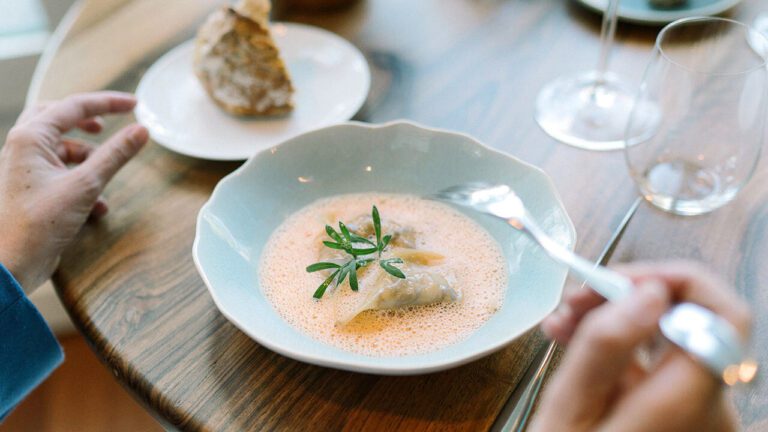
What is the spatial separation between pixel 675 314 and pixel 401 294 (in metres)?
0.31

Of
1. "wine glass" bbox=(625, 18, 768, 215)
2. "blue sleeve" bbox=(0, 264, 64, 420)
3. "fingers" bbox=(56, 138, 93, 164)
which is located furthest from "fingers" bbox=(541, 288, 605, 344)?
"fingers" bbox=(56, 138, 93, 164)

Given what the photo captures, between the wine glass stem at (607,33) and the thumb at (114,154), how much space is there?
0.67 meters

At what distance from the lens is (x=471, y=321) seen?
72 cm

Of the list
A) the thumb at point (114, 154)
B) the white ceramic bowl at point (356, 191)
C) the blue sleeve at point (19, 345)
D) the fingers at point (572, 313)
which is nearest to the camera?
the fingers at point (572, 313)

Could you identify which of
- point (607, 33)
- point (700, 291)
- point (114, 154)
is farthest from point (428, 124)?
point (700, 291)

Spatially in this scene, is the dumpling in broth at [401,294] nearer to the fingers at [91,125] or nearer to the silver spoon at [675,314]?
the silver spoon at [675,314]

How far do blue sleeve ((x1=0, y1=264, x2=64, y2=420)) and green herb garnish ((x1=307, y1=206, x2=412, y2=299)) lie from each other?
327mm

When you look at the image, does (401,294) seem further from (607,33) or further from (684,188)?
(607,33)

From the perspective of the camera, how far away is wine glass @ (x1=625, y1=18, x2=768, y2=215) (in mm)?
778

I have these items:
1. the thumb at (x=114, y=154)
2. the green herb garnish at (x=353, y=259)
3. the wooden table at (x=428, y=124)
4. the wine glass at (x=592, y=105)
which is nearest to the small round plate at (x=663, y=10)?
the wooden table at (x=428, y=124)

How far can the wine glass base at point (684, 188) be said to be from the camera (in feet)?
2.85

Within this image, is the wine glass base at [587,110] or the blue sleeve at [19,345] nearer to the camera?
the blue sleeve at [19,345]

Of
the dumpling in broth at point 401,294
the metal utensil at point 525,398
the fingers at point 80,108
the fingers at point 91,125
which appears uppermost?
the fingers at point 80,108

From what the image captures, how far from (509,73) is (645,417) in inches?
30.9
